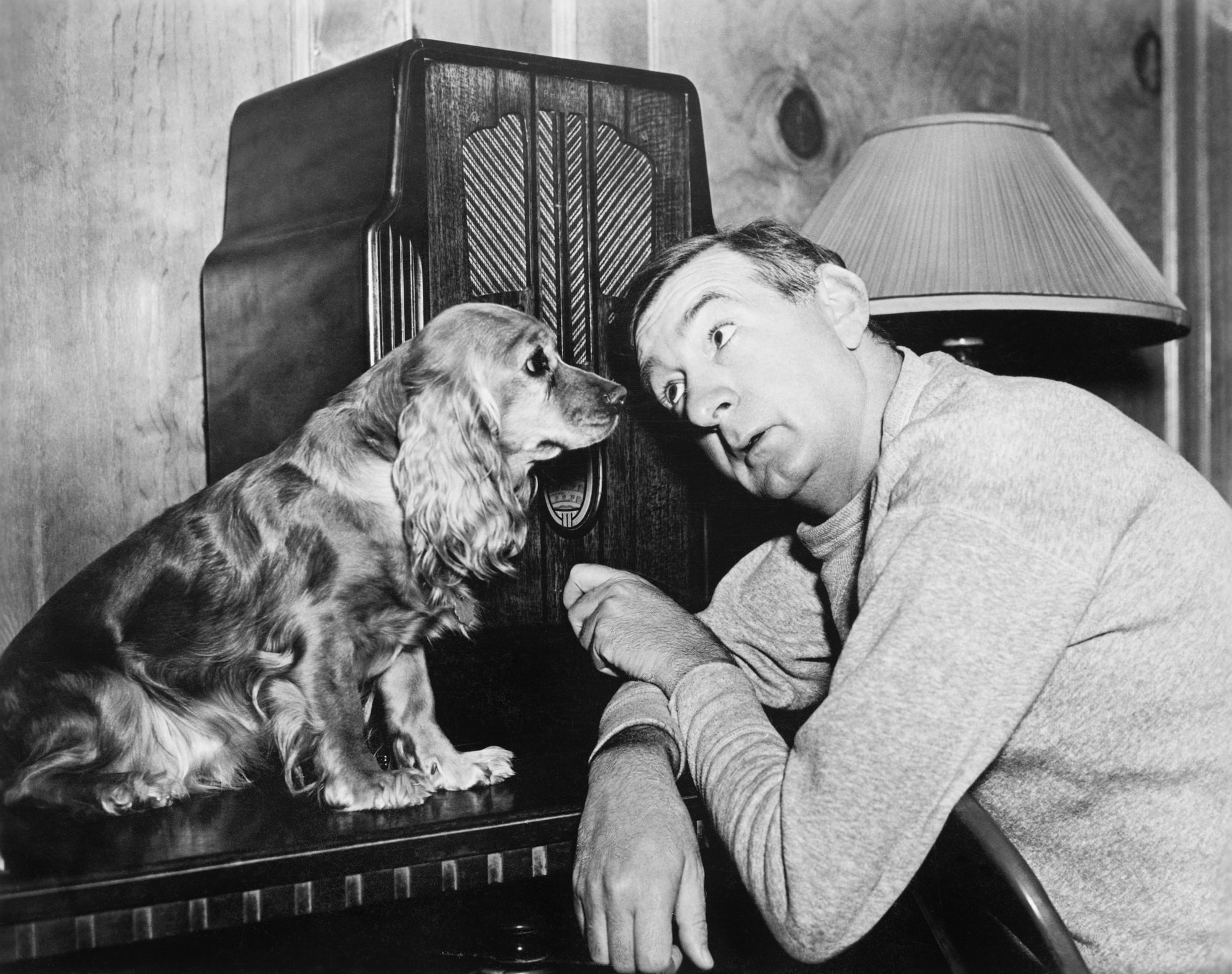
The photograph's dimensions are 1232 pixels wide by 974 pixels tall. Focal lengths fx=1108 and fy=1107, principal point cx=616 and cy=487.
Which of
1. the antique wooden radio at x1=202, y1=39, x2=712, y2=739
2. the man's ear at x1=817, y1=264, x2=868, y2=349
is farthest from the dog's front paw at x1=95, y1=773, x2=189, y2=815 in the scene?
the man's ear at x1=817, y1=264, x2=868, y2=349

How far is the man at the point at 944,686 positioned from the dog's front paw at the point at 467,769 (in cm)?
15

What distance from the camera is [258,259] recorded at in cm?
163

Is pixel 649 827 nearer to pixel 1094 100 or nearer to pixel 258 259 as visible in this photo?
pixel 258 259

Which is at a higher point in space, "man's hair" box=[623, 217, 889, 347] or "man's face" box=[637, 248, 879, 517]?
"man's hair" box=[623, 217, 889, 347]

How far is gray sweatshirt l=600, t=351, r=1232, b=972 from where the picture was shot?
861 mm

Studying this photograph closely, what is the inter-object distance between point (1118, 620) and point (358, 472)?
2.77 ft

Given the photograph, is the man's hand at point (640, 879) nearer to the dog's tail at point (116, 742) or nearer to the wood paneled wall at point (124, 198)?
the dog's tail at point (116, 742)

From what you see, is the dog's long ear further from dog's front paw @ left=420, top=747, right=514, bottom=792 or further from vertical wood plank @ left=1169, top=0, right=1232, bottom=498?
vertical wood plank @ left=1169, top=0, right=1232, bottom=498

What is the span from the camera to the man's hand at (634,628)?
4.22 feet

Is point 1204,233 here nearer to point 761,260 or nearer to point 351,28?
point 761,260

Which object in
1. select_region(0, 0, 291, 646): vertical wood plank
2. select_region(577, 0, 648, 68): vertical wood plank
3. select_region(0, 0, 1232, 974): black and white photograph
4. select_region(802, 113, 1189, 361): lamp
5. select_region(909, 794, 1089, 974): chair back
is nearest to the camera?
select_region(909, 794, 1089, 974): chair back

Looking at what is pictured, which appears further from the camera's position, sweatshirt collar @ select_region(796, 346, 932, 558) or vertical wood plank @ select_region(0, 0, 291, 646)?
vertical wood plank @ select_region(0, 0, 291, 646)

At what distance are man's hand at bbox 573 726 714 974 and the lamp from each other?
3.31ft

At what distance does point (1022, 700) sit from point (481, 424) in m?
0.76
